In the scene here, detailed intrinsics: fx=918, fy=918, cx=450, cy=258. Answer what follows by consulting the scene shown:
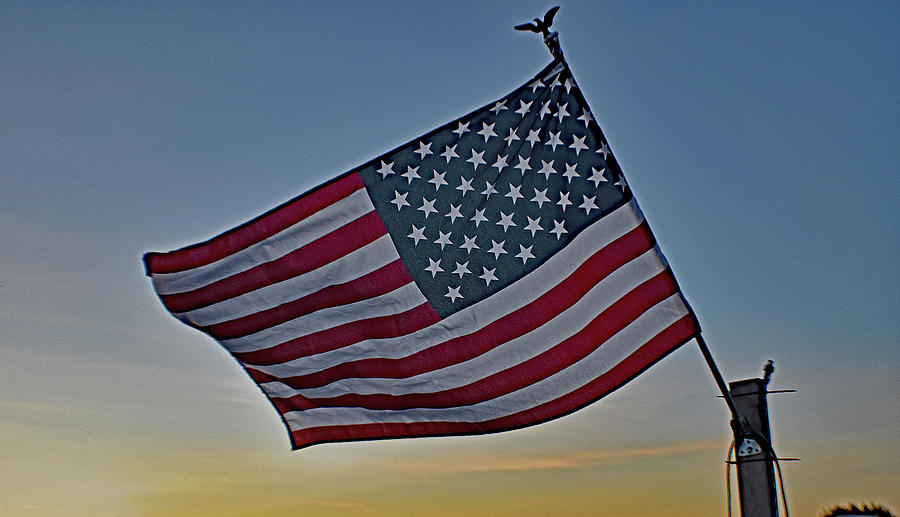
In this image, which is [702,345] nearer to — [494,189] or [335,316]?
[494,189]

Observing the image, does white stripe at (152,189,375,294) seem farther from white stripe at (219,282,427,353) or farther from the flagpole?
the flagpole

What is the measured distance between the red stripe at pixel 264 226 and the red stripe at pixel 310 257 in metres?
0.22

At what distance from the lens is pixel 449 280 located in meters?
7.72

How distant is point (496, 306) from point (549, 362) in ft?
2.11

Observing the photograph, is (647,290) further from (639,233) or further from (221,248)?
(221,248)

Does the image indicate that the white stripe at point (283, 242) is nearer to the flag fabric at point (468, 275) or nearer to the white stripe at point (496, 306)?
the flag fabric at point (468, 275)

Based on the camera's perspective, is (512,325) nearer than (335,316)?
Yes

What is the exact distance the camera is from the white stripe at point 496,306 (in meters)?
7.41

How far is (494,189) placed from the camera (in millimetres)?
7688

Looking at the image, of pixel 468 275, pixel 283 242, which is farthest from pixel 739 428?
pixel 283 242

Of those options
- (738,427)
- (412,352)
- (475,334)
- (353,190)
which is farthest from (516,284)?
(738,427)

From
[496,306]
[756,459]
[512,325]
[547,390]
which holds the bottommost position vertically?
[756,459]

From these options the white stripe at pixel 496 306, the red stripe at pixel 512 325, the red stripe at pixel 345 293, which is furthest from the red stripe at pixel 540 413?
the red stripe at pixel 345 293

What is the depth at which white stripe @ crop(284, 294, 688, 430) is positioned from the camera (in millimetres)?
7336
